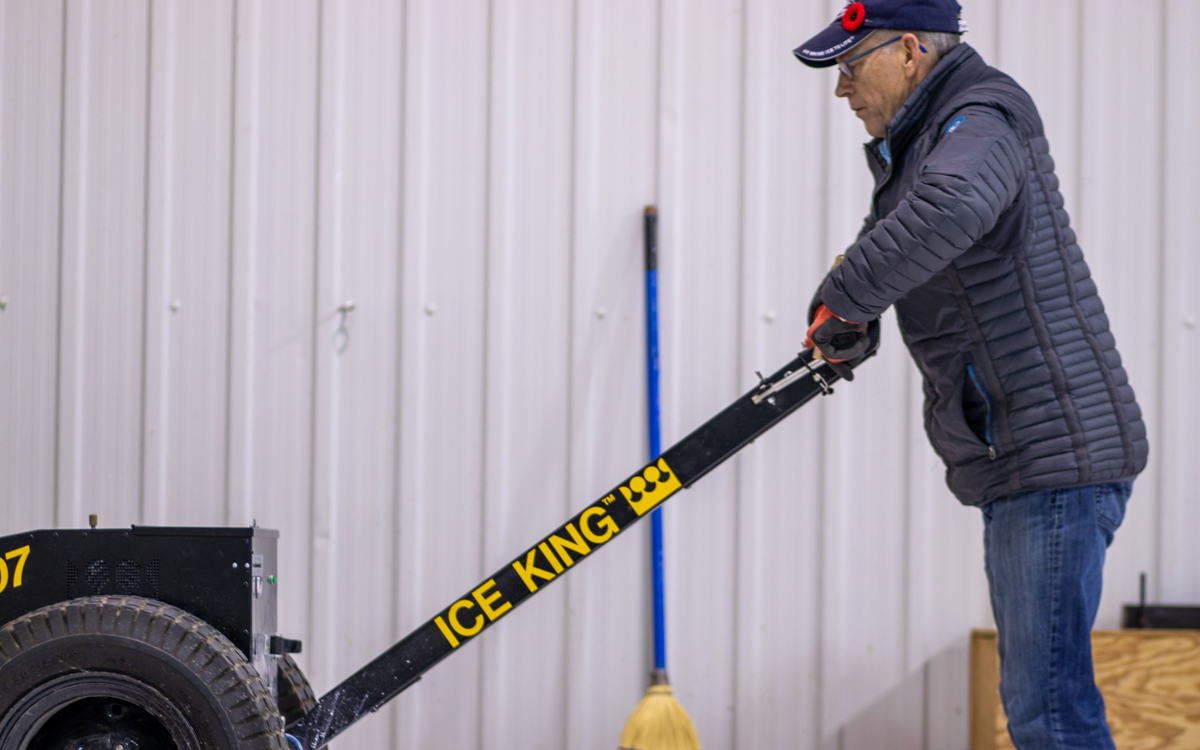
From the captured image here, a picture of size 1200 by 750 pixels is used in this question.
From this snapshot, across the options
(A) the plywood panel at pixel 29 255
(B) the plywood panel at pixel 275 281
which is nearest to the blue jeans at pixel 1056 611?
(B) the plywood panel at pixel 275 281

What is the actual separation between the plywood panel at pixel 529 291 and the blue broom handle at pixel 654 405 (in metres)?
0.24

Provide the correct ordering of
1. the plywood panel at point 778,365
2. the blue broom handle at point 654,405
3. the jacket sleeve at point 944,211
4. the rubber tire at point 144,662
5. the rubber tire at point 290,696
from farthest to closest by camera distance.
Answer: the plywood panel at point 778,365 → the blue broom handle at point 654,405 → the rubber tire at point 290,696 → the rubber tire at point 144,662 → the jacket sleeve at point 944,211

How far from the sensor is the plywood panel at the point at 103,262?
264 centimetres

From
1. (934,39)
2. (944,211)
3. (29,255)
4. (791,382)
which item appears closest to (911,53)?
(934,39)

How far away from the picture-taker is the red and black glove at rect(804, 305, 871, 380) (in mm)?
1591

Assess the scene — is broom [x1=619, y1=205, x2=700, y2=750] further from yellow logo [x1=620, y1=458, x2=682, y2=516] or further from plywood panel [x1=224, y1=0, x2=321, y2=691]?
plywood panel [x1=224, y1=0, x2=321, y2=691]

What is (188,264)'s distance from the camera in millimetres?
2648

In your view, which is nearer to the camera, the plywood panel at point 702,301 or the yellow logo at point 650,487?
the yellow logo at point 650,487

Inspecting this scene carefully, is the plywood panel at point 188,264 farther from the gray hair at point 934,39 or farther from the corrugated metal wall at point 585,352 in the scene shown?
the gray hair at point 934,39

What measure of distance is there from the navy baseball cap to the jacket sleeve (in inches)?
9.1

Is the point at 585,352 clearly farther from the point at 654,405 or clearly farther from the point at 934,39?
the point at 934,39

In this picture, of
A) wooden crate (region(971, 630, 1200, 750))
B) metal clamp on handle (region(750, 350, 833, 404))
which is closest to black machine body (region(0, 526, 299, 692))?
metal clamp on handle (region(750, 350, 833, 404))

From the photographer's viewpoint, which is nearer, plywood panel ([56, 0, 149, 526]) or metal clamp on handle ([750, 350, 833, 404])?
metal clamp on handle ([750, 350, 833, 404])

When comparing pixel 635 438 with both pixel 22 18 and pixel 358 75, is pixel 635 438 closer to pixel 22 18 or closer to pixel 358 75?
pixel 358 75
